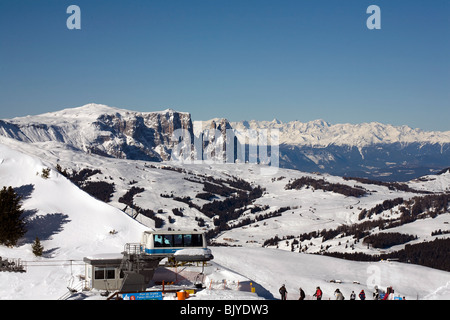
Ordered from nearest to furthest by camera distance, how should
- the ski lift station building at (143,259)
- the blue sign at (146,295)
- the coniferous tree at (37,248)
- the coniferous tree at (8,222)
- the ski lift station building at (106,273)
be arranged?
the blue sign at (146,295)
the ski lift station building at (143,259)
the ski lift station building at (106,273)
the coniferous tree at (37,248)
the coniferous tree at (8,222)

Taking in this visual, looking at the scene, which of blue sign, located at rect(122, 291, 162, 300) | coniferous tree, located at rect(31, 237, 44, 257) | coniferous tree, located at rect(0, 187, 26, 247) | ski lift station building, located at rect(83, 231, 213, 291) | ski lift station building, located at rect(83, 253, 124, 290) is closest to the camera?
blue sign, located at rect(122, 291, 162, 300)

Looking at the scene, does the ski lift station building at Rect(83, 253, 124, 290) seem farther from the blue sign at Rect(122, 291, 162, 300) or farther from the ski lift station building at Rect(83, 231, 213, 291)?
the blue sign at Rect(122, 291, 162, 300)

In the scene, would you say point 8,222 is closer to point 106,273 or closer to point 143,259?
point 106,273

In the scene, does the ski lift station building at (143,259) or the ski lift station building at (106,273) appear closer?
the ski lift station building at (143,259)

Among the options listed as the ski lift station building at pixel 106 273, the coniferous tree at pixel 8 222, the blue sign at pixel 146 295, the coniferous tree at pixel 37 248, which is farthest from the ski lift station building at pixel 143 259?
the coniferous tree at pixel 8 222

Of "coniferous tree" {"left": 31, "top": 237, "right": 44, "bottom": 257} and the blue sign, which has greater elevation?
the blue sign

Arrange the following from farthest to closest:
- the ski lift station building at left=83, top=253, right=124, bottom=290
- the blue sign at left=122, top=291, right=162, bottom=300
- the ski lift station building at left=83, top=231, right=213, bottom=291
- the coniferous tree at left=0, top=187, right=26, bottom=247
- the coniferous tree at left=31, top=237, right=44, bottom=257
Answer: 1. the coniferous tree at left=0, top=187, right=26, bottom=247
2. the coniferous tree at left=31, top=237, right=44, bottom=257
3. the ski lift station building at left=83, top=253, right=124, bottom=290
4. the ski lift station building at left=83, top=231, right=213, bottom=291
5. the blue sign at left=122, top=291, right=162, bottom=300

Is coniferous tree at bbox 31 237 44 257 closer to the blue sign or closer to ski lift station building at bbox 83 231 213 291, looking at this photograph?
ski lift station building at bbox 83 231 213 291

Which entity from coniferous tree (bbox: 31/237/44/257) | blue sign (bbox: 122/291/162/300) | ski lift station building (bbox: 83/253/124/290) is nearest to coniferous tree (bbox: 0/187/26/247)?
coniferous tree (bbox: 31/237/44/257)

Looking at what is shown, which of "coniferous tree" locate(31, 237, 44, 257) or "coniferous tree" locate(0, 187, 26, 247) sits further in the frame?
"coniferous tree" locate(0, 187, 26, 247)

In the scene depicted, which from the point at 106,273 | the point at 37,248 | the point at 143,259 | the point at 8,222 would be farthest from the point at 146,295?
the point at 8,222

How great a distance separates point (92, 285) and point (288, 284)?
36381mm

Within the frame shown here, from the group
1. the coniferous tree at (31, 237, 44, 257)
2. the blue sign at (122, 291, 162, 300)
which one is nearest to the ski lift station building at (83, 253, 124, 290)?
the blue sign at (122, 291, 162, 300)

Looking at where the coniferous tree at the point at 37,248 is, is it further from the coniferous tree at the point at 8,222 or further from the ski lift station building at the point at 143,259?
the ski lift station building at the point at 143,259
